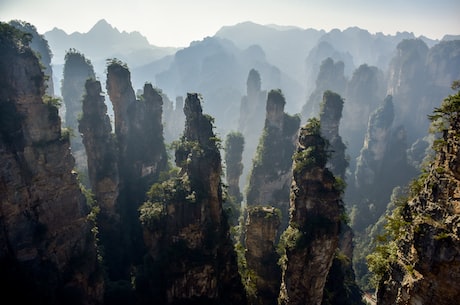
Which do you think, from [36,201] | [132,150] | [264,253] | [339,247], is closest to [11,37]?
[36,201]

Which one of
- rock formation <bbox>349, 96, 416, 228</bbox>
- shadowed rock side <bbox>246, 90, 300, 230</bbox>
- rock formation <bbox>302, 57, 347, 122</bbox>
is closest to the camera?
shadowed rock side <bbox>246, 90, 300, 230</bbox>

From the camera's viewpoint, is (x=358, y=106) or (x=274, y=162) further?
(x=358, y=106)

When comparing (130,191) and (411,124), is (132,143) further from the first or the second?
(411,124)

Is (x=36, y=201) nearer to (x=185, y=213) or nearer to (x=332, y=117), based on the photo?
(x=185, y=213)

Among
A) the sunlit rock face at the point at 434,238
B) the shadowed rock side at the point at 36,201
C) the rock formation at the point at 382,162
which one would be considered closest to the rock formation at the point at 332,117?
the rock formation at the point at 382,162

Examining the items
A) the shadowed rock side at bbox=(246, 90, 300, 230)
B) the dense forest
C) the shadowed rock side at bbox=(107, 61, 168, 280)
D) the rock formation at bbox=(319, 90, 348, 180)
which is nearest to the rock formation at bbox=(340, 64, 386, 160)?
the rock formation at bbox=(319, 90, 348, 180)

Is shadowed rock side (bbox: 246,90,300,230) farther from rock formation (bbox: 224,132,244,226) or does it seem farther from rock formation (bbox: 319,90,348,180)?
rock formation (bbox: 319,90,348,180)

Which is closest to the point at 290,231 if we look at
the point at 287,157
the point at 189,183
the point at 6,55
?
the point at 189,183
